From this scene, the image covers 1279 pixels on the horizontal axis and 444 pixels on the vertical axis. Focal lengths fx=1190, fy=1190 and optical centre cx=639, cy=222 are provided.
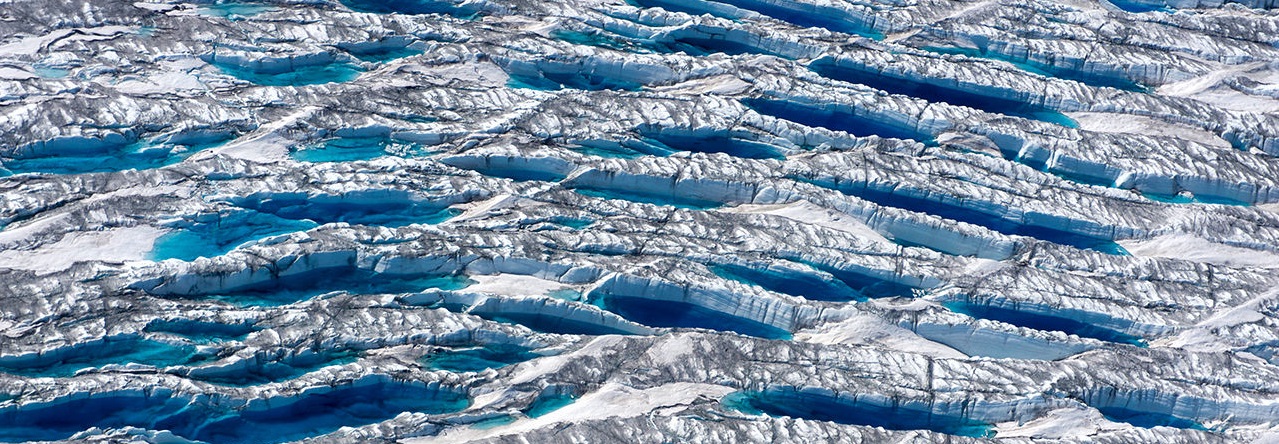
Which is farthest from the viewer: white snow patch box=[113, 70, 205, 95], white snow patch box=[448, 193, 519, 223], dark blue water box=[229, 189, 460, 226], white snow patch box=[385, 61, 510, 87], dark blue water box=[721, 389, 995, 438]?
white snow patch box=[385, 61, 510, 87]

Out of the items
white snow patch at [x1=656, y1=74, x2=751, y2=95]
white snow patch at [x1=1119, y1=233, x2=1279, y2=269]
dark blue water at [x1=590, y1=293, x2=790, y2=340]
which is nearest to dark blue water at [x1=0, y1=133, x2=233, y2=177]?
dark blue water at [x1=590, y1=293, x2=790, y2=340]

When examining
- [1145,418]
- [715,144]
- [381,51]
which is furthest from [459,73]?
[1145,418]

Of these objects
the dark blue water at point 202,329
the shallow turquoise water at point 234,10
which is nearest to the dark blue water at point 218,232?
the dark blue water at point 202,329

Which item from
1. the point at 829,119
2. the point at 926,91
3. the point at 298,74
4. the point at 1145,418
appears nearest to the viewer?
the point at 1145,418

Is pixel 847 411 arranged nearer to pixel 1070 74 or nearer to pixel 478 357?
pixel 478 357

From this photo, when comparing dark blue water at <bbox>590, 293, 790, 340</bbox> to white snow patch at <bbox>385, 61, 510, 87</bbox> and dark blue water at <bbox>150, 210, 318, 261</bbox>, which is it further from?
white snow patch at <bbox>385, 61, 510, 87</bbox>

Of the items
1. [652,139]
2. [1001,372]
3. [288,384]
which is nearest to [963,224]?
[1001,372]

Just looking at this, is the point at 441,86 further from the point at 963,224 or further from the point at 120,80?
the point at 963,224
